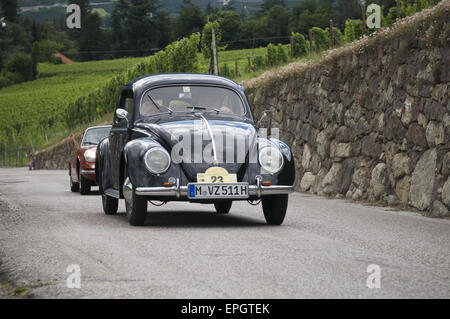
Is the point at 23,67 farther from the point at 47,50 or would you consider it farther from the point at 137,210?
the point at 137,210

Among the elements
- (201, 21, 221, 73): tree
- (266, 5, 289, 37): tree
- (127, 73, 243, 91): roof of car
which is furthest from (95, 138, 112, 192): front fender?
(266, 5, 289, 37): tree

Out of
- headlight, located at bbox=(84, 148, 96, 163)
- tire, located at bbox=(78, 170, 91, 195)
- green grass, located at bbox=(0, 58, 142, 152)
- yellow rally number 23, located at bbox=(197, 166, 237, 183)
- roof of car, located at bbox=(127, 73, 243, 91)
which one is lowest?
green grass, located at bbox=(0, 58, 142, 152)

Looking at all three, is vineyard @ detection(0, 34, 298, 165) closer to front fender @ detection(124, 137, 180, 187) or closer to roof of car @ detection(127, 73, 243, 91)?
roof of car @ detection(127, 73, 243, 91)

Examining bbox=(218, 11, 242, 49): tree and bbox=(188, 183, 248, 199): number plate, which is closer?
bbox=(188, 183, 248, 199): number plate

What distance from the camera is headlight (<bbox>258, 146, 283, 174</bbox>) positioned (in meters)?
9.65

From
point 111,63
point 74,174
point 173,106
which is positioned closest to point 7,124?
point 111,63

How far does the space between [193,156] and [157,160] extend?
1.41ft

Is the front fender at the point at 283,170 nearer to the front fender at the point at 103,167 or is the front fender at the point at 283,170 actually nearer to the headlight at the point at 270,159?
the headlight at the point at 270,159

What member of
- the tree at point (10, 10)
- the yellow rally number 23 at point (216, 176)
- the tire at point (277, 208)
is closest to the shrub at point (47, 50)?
the tree at point (10, 10)

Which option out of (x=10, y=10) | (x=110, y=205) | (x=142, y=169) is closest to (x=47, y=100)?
(x=110, y=205)

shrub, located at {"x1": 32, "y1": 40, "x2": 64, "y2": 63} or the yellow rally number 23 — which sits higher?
the yellow rally number 23

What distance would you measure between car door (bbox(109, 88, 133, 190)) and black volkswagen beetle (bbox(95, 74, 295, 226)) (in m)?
0.03

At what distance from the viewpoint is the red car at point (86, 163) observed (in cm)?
1725

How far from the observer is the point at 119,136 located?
1107cm
